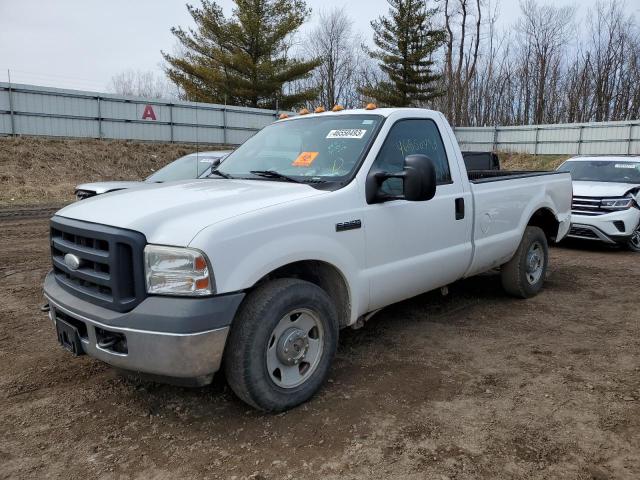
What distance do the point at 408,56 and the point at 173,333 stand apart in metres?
34.5

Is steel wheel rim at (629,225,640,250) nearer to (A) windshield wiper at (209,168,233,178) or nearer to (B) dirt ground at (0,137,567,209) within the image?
(A) windshield wiper at (209,168,233,178)

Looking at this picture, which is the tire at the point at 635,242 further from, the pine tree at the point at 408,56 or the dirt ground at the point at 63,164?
the pine tree at the point at 408,56

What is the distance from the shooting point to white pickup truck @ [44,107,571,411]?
2.73 m

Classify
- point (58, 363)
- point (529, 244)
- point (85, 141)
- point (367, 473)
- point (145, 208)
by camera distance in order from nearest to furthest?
point (367, 473), point (145, 208), point (58, 363), point (529, 244), point (85, 141)

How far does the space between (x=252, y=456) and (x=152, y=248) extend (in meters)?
→ 1.23

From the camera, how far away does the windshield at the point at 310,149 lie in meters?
3.76

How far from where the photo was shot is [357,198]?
3.53 m

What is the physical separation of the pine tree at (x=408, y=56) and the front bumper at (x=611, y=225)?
26.7m

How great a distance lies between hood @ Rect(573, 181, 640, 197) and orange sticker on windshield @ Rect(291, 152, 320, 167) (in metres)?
6.60

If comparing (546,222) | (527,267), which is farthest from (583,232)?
(527,267)

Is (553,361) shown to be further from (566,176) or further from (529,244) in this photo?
(566,176)

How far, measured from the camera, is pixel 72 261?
3.09 meters

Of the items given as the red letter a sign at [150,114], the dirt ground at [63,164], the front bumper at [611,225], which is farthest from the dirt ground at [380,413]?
the red letter a sign at [150,114]

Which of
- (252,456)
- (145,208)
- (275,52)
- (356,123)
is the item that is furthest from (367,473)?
(275,52)
